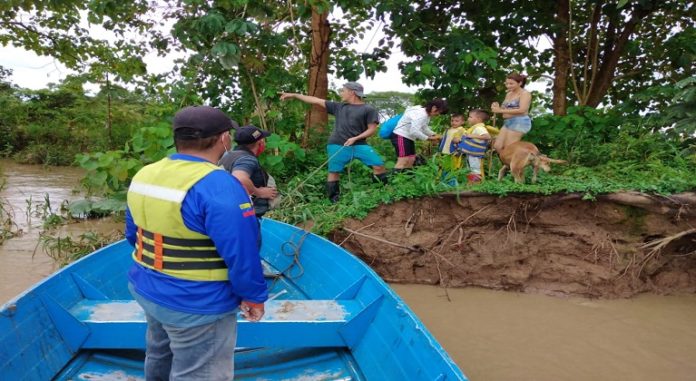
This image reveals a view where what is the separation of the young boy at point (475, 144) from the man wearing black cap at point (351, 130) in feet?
3.11

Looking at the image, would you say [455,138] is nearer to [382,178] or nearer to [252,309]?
[382,178]

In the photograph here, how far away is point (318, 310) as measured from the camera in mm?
2744

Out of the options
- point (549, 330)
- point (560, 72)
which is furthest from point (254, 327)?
point (560, 72)

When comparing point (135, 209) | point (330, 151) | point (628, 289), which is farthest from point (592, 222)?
point (135, 209)

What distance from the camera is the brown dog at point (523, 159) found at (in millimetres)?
4656

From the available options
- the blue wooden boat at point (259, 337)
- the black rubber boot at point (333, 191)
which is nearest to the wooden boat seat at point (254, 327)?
the blue wooden boat at point (259, 337)

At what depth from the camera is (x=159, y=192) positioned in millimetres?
1549

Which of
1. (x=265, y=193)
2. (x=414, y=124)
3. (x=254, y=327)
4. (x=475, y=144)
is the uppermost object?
(x=414, y=124)

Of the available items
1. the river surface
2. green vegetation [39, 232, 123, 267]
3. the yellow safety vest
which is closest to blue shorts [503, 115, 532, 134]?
the river surface

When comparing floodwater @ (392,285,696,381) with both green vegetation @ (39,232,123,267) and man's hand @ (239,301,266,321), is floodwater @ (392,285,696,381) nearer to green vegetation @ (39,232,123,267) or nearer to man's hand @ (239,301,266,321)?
man's hand @ (239,301,266,321)

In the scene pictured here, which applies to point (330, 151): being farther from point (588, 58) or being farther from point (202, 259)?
point (588, 58)

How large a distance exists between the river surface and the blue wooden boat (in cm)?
117

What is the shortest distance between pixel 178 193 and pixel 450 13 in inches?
286

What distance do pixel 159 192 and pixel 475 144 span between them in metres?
4.08
